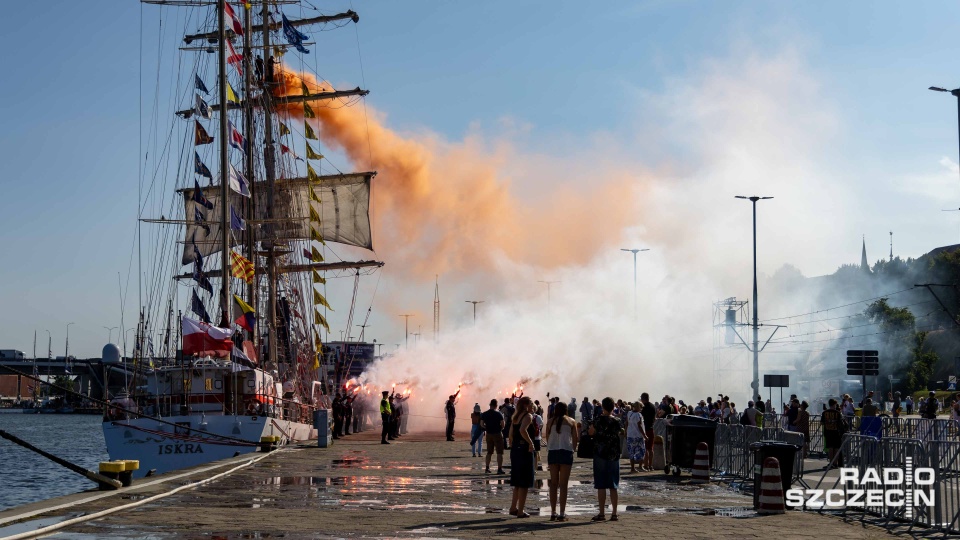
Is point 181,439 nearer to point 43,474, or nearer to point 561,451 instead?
point 43,474

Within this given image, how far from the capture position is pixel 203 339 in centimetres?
3588

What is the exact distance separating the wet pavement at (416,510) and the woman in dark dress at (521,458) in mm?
285

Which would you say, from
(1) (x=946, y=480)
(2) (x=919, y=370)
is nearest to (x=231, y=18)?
(1) (x=946, y=480)

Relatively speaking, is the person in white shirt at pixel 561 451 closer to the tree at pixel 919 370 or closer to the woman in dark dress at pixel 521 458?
the woman in dark dress at pixel 521 458

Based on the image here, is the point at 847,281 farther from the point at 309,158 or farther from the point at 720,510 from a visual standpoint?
the point at 720,510

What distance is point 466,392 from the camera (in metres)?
80.0

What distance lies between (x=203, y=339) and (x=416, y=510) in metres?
20.6

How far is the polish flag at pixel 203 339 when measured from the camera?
3566 cm

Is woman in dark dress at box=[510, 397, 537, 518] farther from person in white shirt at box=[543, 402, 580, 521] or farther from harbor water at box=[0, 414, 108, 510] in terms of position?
harbor water at box=[0, 414, 108, 510]

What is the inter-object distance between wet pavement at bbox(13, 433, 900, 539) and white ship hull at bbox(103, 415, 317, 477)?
12115 millimetres

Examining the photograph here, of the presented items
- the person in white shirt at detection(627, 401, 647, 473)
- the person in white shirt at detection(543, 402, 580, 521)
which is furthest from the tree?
the person in white shirt at detection(543, 402, 580, 521)

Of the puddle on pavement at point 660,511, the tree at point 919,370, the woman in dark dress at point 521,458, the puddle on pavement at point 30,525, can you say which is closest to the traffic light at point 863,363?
the puddle on pavement at point 660,511

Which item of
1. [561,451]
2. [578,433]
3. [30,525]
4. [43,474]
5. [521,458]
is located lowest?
[43,474]

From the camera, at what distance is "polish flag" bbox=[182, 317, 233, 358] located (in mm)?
35656
